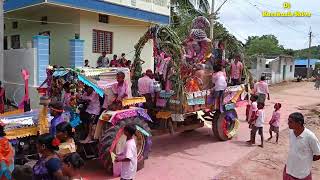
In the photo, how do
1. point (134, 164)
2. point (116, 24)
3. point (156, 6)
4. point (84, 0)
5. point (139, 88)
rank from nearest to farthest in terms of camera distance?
point (134, 164) < point (139, 88) < point (84, 0) < point (116, 24) < point (156, 6)

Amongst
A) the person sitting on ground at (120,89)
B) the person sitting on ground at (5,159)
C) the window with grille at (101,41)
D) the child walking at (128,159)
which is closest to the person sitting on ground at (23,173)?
the person sitting on ground at (5,159)

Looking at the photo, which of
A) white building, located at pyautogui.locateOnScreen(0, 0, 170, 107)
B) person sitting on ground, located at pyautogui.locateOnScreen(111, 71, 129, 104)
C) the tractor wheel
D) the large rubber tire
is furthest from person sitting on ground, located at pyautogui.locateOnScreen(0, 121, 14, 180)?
white building, located at pyautogui.locateOnScreen(0, 0, 170, 107)

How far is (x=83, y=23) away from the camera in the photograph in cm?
1692

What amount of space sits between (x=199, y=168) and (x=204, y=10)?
20.4m

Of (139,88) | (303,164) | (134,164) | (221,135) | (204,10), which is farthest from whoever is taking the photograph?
(204,10)

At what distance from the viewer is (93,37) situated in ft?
57.6

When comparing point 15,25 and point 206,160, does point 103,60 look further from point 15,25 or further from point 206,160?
point 206,160

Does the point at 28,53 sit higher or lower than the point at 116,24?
lower

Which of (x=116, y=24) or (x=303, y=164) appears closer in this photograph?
(x=303, y=164)

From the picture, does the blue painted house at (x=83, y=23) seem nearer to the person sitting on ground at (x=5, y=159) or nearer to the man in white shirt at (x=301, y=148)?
the person sitting on ground at (x=5, y=159)

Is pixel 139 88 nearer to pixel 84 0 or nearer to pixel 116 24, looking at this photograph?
pixel 84 0

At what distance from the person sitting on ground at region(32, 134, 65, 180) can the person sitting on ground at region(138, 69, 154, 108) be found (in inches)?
220

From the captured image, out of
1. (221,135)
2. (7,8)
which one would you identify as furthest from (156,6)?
(221,135)

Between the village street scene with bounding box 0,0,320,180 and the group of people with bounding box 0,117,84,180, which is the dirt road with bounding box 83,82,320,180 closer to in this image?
the village street scene with bounding box 0,0,320,180
